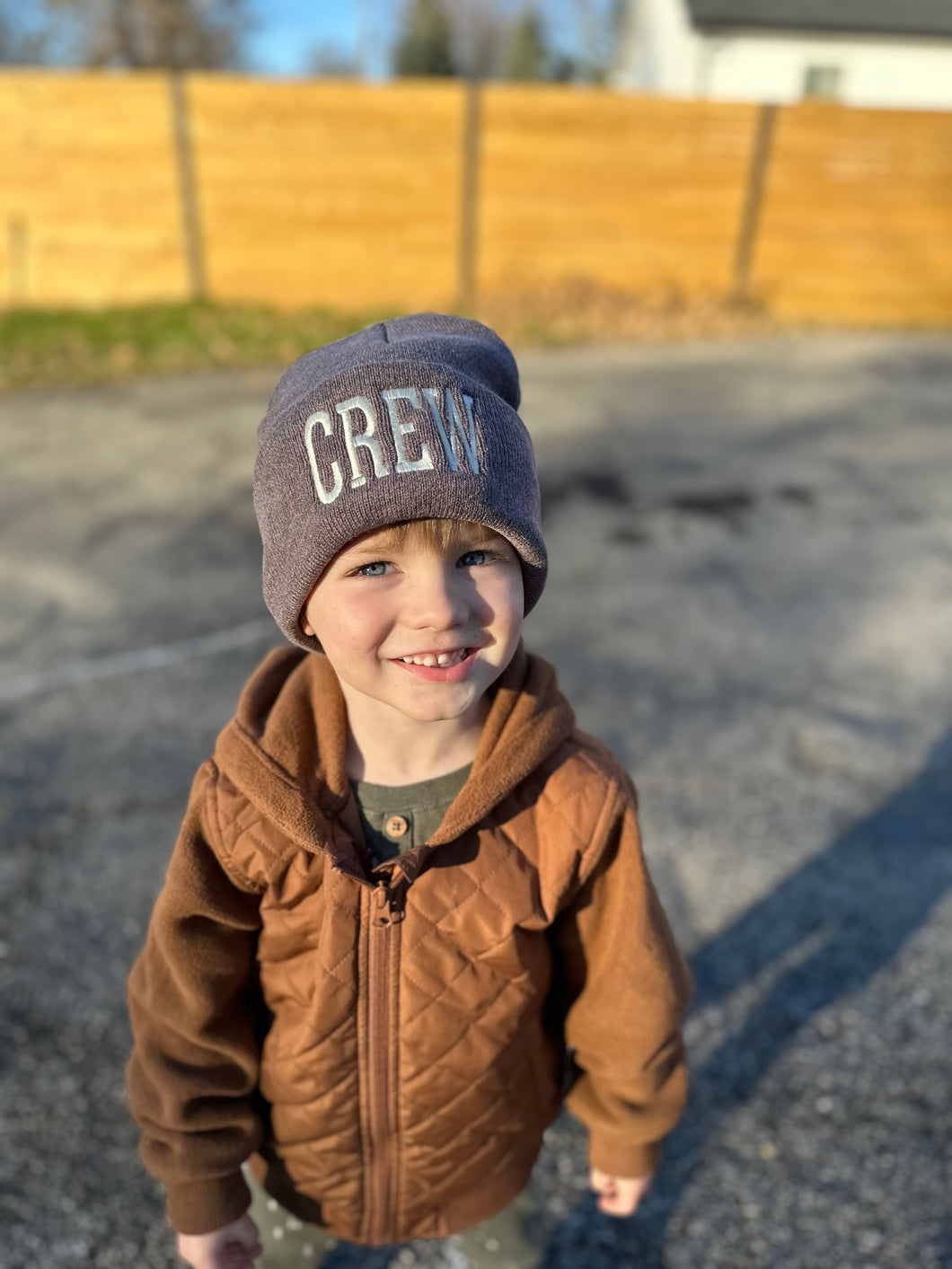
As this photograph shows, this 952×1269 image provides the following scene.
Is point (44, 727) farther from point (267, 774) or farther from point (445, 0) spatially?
point (445, 0)

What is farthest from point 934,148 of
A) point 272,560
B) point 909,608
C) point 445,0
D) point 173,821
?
point 445,0

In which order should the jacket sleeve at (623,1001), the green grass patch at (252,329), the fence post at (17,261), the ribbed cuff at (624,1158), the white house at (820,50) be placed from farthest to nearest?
1. the white house at (820,50)
2. the fence post at (17,261)
3. the green grass patch at (252,329)
4. the ribbed cuff at (624,1158)
5. the jacket sleeve at (623,1001)

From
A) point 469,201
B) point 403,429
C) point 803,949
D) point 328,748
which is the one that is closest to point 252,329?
point 469,201

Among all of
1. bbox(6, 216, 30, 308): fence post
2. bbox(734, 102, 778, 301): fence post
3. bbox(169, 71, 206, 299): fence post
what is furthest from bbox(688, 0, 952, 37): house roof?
bbox(6, 216, 30, 308): fence post

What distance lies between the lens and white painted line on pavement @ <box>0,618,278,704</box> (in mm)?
4578

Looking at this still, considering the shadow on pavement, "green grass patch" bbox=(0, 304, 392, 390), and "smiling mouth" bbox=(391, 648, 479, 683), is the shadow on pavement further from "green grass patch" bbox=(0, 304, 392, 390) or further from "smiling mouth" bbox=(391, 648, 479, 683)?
"green grass patch" bbox=(0, 304, 392, 390)

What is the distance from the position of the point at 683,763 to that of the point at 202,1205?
9.43 ft

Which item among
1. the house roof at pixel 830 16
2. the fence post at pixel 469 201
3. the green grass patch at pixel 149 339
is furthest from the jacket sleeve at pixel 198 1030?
the house roof at pixel 830 16

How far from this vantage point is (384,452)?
4.21 ft

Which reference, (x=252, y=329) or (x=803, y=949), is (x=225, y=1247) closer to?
(x=803, y=949)

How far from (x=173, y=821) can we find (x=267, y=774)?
2476 millimetres

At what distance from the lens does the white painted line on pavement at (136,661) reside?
180 inches

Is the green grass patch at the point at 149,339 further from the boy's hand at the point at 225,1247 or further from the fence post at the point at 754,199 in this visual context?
the boy's hand at the point at 225,1247

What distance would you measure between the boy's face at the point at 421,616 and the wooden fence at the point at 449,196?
11.0 meters
